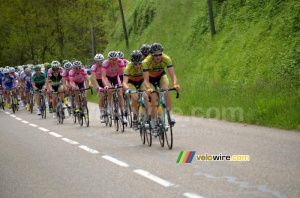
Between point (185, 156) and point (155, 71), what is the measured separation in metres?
2.72

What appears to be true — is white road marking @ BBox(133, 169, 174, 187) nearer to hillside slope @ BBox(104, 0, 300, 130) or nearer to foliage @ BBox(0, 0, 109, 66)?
hillside slope @ BBox(104, 0, 300, 130)

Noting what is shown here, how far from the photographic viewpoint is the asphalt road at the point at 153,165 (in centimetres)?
807

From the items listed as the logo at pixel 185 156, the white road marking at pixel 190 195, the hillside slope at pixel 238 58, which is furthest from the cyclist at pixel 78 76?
the white road marking at pixel 190 195

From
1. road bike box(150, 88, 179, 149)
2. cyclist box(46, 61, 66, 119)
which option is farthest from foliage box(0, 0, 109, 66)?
road bike box(150, 88, 179, 149)

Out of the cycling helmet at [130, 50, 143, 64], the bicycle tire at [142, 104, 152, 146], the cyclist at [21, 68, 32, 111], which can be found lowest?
the bicycle tire at [142, 104, 152, 146]

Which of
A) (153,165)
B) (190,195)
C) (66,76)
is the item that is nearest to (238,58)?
(66,76)

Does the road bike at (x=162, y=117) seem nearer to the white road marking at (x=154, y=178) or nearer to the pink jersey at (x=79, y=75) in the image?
the white road marking at (x=154, y=178)

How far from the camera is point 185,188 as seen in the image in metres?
8.01

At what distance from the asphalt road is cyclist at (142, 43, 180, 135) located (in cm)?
95

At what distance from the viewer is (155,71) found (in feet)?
42.7

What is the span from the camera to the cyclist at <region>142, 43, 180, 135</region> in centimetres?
1221

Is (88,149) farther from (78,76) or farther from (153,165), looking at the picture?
(78,76)

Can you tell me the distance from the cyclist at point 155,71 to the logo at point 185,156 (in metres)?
1.24

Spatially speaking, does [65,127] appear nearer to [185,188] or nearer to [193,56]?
[185,188]
